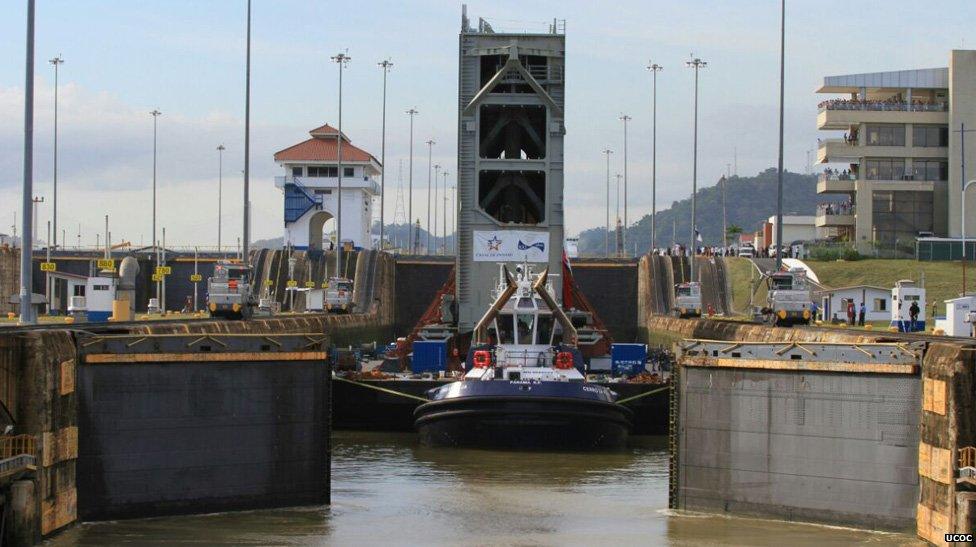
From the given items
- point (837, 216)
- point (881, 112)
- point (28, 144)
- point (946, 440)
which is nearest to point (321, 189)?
point (837, 216)

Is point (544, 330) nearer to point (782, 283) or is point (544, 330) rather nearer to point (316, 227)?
point (782, 283)

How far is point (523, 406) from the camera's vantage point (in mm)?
41875

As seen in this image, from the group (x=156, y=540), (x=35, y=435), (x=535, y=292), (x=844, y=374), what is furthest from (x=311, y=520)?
(x=535, y=292)

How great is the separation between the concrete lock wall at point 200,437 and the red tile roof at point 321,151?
8093 cm

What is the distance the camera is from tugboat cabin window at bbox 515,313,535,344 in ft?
154

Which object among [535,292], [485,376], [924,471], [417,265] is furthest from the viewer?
[417,265]

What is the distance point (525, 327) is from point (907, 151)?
5837 centimetres

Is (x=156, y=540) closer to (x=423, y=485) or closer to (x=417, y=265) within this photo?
(x=423, y=485)

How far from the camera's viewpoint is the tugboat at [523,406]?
41969 millimetres

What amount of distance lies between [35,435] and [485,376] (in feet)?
64.9

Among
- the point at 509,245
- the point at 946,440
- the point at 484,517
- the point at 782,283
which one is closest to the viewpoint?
the point at 946,440

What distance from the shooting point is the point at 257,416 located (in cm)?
3044

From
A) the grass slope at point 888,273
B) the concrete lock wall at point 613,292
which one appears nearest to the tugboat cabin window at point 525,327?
the grass slope at point 888,273

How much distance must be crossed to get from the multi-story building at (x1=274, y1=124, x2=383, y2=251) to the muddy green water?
70079mm
